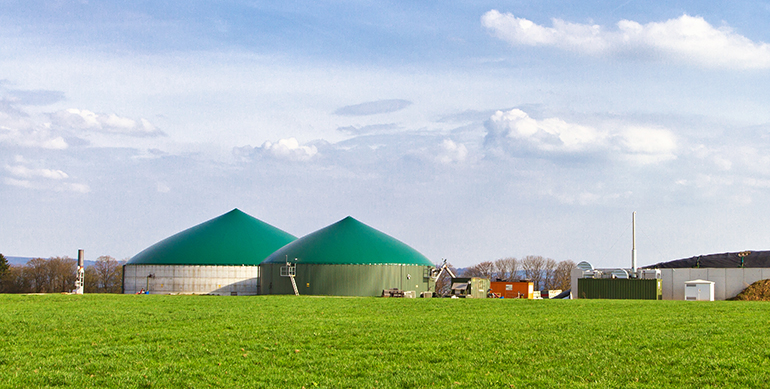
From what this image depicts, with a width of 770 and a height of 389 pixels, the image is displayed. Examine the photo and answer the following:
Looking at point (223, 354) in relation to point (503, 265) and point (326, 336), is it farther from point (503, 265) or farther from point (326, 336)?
point (503, 265)

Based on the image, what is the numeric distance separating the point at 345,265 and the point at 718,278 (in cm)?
3738

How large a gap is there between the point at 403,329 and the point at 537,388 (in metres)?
9.02

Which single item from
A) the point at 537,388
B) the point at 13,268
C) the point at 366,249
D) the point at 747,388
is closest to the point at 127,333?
the point at 537,388

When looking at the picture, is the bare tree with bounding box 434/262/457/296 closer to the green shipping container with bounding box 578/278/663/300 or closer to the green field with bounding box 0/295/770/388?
the green shipping container with bounding box 578/278/663/300

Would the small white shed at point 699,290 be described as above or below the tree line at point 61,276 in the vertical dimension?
above

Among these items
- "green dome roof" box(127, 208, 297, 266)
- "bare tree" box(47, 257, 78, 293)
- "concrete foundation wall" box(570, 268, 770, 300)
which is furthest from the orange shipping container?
"bare tree" box(47, 257, 78, 293)

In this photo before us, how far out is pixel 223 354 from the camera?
15.8 metres

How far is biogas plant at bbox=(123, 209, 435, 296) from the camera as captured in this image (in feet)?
229

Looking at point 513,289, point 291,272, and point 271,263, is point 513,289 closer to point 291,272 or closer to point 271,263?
point 291,272

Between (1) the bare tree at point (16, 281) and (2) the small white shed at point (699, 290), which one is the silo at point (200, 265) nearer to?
(2) the small white shed at point (699, 290)

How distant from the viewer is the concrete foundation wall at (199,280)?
76.7 meters

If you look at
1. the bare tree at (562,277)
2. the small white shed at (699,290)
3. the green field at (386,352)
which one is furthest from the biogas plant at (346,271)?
the bare tree at (562,277)

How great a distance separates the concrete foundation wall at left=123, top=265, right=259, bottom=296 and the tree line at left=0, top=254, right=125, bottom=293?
59466 millimetres

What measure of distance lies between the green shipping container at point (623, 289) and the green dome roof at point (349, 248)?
19.3 m
